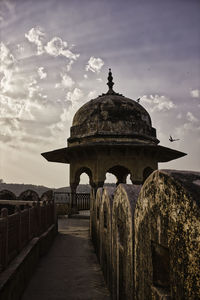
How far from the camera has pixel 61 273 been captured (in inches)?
237

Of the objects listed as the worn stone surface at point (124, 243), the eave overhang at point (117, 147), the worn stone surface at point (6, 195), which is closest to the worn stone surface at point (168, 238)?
the worn stone surface at point (124, 243)

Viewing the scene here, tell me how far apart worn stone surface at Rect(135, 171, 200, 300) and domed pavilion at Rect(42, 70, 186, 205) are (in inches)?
413

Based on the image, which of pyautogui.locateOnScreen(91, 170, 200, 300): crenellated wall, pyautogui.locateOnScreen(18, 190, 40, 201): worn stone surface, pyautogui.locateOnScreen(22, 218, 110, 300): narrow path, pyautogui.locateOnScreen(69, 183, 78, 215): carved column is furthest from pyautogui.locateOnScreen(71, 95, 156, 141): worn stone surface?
pyautogui.locateOnScreen(91, 170, 200, 300): crenellated wall

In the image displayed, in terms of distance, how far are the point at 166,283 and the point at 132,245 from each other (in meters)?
0.87

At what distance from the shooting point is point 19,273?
184 inches

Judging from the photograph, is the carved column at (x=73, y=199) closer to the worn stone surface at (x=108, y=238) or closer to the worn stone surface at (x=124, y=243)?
the worn stone surface at (x=108, y=238)

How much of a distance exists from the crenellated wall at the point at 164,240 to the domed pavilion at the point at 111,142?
10.1m

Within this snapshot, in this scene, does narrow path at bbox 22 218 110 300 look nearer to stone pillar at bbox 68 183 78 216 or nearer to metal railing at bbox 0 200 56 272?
metal railing at bbox 0 200 56 272

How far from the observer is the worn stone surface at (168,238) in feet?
5.19

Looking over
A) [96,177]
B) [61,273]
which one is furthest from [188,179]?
[96,177]

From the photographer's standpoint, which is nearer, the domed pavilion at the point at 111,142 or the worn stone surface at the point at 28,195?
the domed pavilion at the point at 111,142

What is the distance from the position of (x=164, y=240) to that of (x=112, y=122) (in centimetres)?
1260

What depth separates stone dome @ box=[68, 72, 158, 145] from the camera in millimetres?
14140

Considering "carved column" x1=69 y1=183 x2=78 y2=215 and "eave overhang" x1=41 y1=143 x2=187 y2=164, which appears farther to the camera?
"carved column" x1=69 y1=183 x2=78 y2=215
